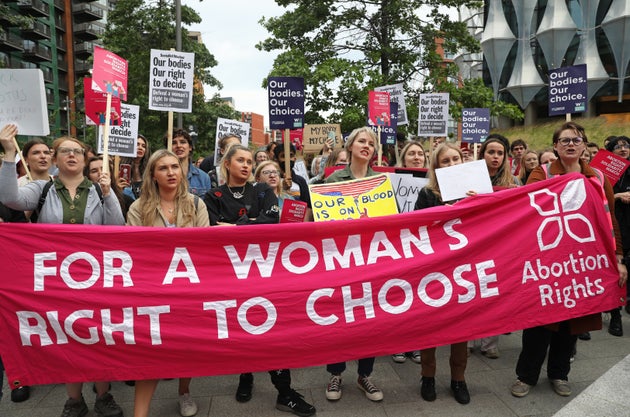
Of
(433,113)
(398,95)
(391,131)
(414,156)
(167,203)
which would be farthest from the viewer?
(398,95)

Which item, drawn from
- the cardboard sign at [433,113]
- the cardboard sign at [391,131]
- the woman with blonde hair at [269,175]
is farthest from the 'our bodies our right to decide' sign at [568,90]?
the woman with blonde hair at [269,175]

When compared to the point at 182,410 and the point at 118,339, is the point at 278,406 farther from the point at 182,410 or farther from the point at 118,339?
the point at 118,339

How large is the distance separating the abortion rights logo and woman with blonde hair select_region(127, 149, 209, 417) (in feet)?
8.00

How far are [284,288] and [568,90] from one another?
6638mm

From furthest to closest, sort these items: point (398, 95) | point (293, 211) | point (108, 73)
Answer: point (398, 95) < point (108, 73) < point (293, 211)

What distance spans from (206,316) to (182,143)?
300 centimetres

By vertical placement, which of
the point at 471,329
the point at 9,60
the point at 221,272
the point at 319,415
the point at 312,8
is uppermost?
the point at 9,60

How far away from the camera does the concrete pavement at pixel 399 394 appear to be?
3.44m

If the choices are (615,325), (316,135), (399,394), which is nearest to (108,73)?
(399,394)

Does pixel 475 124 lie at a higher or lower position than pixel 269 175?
higher

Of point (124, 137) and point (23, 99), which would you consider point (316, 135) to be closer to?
point (124, 137)

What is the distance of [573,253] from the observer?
140 inches

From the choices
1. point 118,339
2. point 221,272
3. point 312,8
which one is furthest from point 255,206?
point 312,8

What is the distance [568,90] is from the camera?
7.70 m
